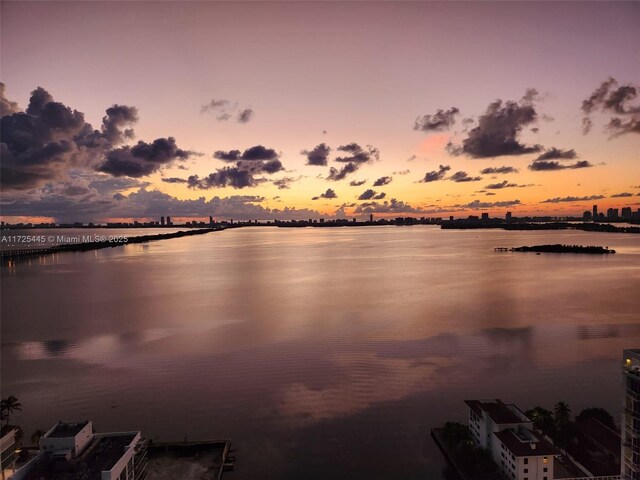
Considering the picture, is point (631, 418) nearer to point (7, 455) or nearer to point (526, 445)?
point (526, 445)

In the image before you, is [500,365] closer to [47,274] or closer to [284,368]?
[284,368]

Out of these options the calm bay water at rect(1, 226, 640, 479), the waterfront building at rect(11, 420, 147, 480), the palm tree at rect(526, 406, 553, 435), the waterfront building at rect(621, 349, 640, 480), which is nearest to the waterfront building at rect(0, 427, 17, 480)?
the waterfront building at rect(11, 420, 147, 480)

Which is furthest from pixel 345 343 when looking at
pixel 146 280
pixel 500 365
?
pixel 146 280

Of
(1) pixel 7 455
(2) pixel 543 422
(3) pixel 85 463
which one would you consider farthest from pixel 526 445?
(1) pixel 7 455

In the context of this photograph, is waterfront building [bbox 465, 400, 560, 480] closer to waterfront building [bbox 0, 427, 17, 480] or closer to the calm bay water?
the calm bay water

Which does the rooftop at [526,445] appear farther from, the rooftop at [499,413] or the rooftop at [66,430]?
the rooftop at [66,430]
